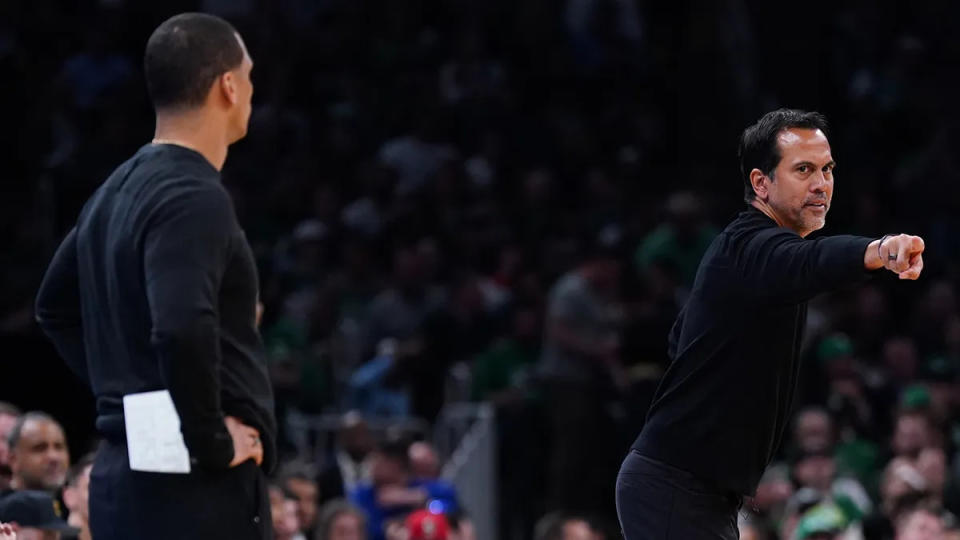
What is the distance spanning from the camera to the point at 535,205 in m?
13.9

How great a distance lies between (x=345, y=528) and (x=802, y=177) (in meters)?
4.75

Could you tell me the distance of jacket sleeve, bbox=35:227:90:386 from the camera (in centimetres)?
448

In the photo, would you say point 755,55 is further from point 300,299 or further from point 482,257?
point 300,299

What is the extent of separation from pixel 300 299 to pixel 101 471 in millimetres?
8466

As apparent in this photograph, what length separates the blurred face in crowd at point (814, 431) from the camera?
36.1ft

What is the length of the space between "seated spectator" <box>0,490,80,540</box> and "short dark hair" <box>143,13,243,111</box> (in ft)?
6.07

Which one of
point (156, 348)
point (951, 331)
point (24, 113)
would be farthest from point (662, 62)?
point (156, 348)

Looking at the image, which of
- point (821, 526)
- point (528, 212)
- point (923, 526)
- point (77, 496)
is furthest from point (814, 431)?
point (77, 496)

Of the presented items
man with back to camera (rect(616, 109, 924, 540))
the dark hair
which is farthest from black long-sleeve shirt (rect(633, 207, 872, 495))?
the dark hair

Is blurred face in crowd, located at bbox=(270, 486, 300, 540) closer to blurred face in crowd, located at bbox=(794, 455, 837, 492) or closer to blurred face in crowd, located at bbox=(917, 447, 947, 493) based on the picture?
blurred face in crowd, located at bbox=(794, 455, 837, 492)

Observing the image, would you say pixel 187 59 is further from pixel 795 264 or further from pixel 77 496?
pixel 77 496

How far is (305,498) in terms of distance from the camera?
31.1ft

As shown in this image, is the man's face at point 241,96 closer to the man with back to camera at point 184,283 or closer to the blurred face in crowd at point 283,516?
the man with back to camera at point 184,283

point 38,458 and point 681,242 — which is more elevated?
point 38,458
